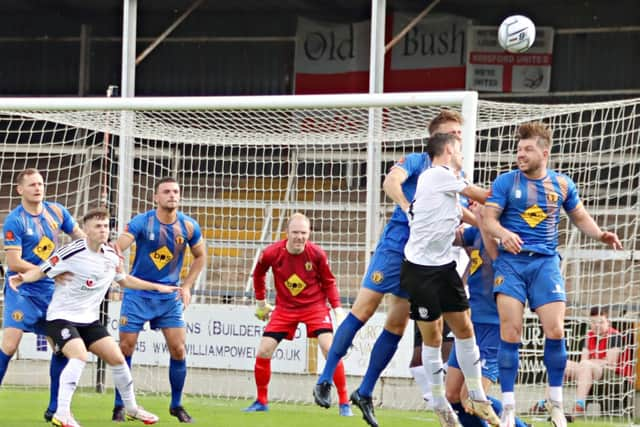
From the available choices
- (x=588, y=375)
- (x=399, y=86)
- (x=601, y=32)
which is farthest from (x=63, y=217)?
(x=601, y=32)

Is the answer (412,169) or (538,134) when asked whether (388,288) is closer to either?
(412,169)

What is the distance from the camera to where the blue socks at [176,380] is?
923 centimetres

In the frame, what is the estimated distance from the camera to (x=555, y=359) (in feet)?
23.6

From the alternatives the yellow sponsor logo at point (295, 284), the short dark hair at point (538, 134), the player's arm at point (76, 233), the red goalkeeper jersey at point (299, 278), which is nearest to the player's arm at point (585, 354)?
the red goalkeeper jersey at point (299, 278)

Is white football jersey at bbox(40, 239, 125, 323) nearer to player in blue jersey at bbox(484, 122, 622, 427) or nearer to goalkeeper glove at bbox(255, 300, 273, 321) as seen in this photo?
goalkeeper glove at bbox(255, 300, 273, 321)

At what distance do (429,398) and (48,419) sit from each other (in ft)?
10.1

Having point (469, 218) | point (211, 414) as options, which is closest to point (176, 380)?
point (211, 414)

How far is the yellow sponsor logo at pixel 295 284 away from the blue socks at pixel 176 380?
129 cm

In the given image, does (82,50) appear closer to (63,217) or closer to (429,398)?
(63,217)

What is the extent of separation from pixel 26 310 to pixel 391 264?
10.4 feet

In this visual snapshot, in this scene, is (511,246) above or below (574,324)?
above

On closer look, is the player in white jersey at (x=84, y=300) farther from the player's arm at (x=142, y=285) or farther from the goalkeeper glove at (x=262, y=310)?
the goalkeeper glove at (x=262, y=310)

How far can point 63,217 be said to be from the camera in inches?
372

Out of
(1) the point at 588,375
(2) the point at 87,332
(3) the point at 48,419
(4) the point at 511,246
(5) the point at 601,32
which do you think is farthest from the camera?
(5) the point at 601,32
